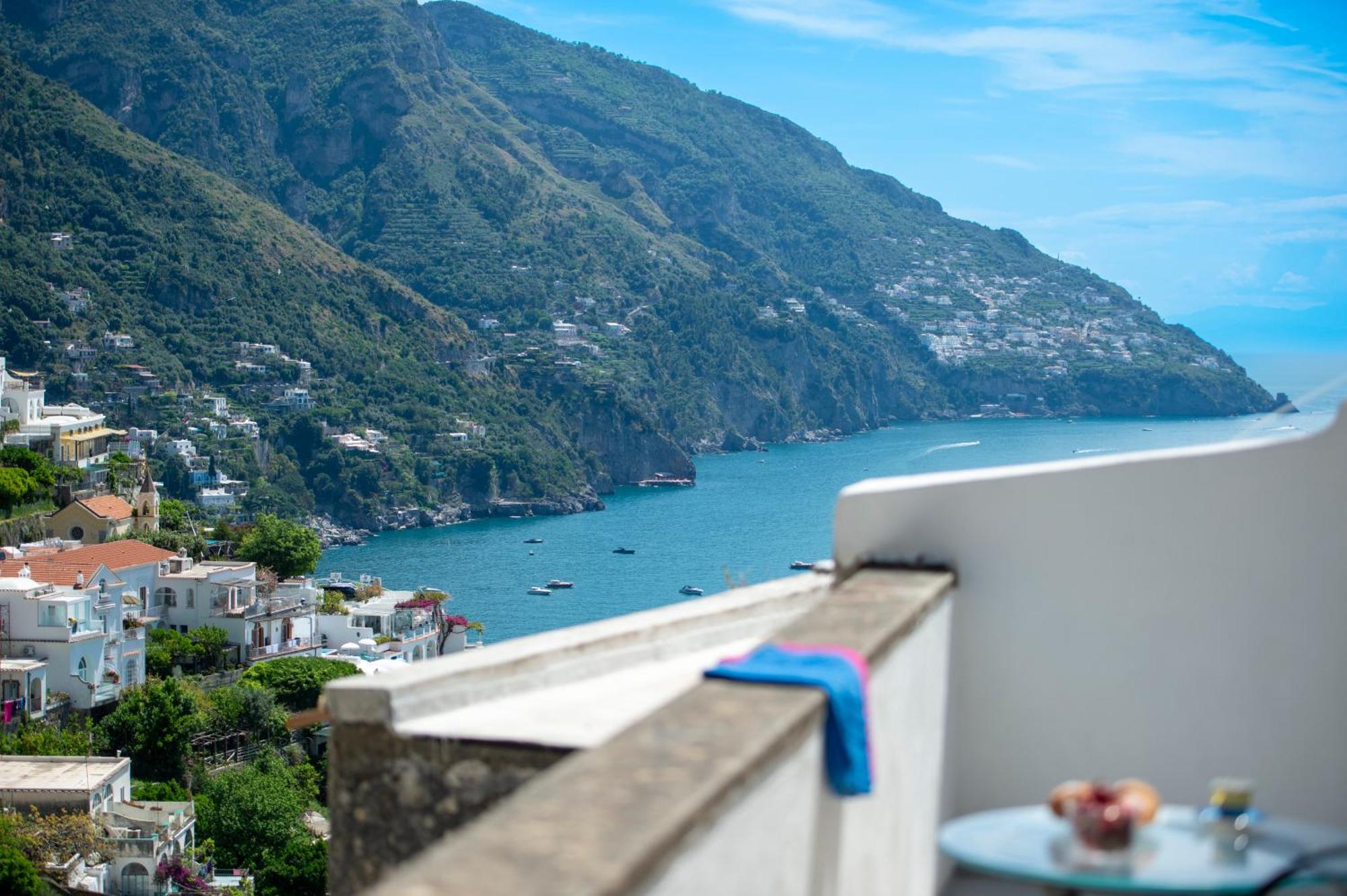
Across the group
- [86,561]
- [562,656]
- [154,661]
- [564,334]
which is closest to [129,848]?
[154,661]

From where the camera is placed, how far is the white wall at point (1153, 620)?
2793mm

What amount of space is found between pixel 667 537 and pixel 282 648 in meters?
35.5

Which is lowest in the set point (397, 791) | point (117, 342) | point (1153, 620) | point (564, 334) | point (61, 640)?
point (61, 640)

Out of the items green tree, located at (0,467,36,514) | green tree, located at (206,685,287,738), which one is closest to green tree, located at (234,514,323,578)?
green tree, located at (0,467,36,514)

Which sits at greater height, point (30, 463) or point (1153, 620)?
point (1153, 620)

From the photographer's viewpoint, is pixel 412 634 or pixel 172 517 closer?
pixel 412 634

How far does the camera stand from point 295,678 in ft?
107

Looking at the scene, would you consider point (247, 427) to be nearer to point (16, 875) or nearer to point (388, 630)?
point (388, 630)

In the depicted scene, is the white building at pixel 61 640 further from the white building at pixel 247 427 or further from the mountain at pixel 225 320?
the white building at pixel 247 427

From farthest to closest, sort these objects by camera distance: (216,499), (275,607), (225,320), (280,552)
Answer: (225,320) < (216,499) < (280,552) < (275,607)

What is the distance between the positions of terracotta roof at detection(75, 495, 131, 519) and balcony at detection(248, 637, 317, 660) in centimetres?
696

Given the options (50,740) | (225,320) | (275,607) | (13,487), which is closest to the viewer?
(50,740)

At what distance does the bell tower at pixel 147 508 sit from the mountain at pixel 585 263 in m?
48.0

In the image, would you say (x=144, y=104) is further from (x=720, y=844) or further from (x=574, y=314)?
(x=720, y=844)
